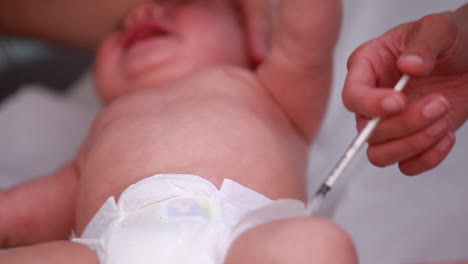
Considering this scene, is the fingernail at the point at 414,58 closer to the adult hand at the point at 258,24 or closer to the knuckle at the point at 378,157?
the knuckle at the point at 378,157

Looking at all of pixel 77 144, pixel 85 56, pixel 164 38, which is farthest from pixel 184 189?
Answer: pixel 85 56

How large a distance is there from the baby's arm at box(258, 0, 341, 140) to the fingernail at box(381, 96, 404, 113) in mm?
351

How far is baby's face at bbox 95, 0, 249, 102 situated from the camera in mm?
1079

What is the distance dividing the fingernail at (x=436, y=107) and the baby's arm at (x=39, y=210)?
0.66 metres

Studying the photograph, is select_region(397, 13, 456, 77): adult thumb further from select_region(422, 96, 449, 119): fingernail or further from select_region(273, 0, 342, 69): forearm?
select_region(273, 0, 342, 69): forearm

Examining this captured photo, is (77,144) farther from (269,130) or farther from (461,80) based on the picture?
(461,80)

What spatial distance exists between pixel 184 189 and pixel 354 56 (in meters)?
0.28

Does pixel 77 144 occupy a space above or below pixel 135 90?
below

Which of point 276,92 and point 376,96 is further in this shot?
point 276,92

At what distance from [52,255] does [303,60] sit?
0.53 meters

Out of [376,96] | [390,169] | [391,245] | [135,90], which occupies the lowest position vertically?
[391,245]

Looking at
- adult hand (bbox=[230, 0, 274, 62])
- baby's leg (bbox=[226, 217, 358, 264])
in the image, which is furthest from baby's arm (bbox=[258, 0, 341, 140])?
baby's leg (bbox=[226, 217, 358, 264])

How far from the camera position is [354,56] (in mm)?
644

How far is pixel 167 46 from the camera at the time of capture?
3.55ft
